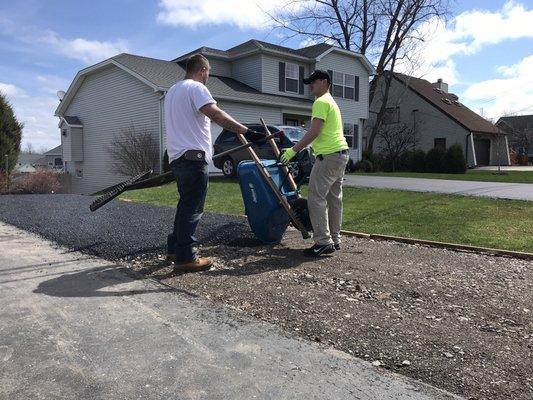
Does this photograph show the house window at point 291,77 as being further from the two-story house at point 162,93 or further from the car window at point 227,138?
the car window at point 227,138

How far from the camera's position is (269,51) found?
25578 mm

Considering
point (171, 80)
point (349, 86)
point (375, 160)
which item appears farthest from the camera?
point (375, 160)

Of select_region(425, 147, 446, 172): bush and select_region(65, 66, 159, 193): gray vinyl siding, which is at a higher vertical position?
select_region(65, 66, 159, 193): gray vinyl siding

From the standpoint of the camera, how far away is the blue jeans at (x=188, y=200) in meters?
4.93

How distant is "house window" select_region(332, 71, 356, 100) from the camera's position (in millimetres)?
29594

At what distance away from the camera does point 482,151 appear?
42.6 meters

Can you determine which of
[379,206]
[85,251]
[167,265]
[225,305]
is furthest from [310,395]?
[379,206]

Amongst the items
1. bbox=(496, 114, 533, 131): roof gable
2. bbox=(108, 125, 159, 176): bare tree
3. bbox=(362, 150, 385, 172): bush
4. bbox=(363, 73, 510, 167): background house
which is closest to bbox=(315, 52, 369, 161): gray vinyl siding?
bbox=(362, 150, 385, 172): bush

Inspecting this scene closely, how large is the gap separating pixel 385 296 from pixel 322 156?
1.96m

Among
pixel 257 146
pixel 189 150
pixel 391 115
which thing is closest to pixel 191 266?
pixel 189 150

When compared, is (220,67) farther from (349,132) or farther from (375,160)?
(375,160)

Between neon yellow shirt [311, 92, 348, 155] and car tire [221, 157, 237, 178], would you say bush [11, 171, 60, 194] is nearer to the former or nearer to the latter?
car tire [221, 157, 237, 178]

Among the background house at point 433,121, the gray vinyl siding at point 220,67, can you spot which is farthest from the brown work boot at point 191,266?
the background house at point 433,121

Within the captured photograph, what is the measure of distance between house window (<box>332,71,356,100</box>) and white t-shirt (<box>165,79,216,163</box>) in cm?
2554
